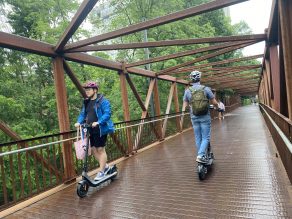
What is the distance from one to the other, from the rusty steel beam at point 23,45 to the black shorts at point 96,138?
175 centimetres

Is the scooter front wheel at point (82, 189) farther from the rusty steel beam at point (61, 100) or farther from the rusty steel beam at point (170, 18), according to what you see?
the rusty steel beam at point (170, 18)

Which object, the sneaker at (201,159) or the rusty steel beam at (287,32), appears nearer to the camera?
the rusty steel beam at (287,32)

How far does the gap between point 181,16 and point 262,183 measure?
115 inches

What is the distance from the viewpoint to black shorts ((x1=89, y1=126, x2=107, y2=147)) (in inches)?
179

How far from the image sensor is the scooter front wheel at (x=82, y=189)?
4180 mm

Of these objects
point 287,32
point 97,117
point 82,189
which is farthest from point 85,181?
point 287,32

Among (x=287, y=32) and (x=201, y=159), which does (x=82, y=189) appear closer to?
(x=201, y=159)

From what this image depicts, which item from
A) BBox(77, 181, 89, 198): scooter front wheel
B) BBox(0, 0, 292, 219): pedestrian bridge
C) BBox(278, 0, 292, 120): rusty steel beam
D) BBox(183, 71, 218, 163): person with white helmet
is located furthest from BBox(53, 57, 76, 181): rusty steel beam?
BBox(278, 0, 292, 120): rusty steel beam

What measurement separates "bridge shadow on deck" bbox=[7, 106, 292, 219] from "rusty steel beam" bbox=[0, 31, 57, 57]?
2.40 meters

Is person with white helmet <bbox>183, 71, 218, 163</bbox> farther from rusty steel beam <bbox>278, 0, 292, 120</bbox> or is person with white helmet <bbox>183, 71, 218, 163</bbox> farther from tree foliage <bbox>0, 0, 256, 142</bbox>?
tree foliage <bbox>0, 0, 256, 142</bbox>

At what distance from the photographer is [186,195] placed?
150 inches

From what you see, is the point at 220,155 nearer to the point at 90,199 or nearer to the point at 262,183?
the point at 262,183

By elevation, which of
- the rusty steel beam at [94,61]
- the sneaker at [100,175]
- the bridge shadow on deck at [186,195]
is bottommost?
the bridge shadow on deck at [186,195]

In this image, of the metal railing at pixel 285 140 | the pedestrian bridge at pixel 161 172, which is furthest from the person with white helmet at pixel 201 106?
the metal railing at pixel 285 140
